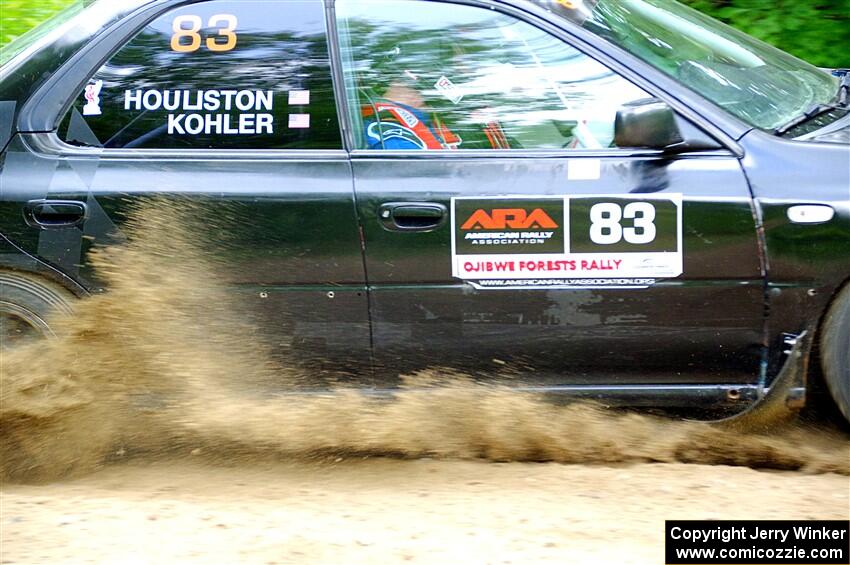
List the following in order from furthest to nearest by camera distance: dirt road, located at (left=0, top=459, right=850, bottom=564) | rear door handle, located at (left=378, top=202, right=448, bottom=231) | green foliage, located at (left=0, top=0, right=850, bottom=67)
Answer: green foliage, located at (left=0, top=0, right=850, bottom=67), rear door handle, located at (left=378, top=202, right=448, bottom=231), dirt road, located at (left=0, top=459, right=850, bottom=564)

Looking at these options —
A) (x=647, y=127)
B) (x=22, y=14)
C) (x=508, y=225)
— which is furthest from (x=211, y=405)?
(x=22, y=14)

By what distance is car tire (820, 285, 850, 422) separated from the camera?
3.49 metres

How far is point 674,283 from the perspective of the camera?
3535mm

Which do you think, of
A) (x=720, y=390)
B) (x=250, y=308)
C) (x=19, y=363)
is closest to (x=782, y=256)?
(x=720, y=390)

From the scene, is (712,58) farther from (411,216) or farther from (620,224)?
(411,216)

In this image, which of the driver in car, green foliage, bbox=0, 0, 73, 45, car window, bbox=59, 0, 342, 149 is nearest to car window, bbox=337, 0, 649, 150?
the driver in car

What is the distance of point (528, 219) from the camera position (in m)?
3.52

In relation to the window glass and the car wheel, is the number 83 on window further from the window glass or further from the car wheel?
the window glass

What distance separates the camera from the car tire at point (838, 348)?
11.4 feet

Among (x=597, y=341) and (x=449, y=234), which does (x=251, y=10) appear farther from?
(x=597, y=341)

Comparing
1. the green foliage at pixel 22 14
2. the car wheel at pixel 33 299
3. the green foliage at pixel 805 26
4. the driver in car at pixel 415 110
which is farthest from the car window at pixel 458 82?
the green foliage at pixel 22 14

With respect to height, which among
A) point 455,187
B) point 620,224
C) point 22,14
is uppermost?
point 22,14

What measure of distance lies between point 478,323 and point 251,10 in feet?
4.47

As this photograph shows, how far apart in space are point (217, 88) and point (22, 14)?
13.4 ft
